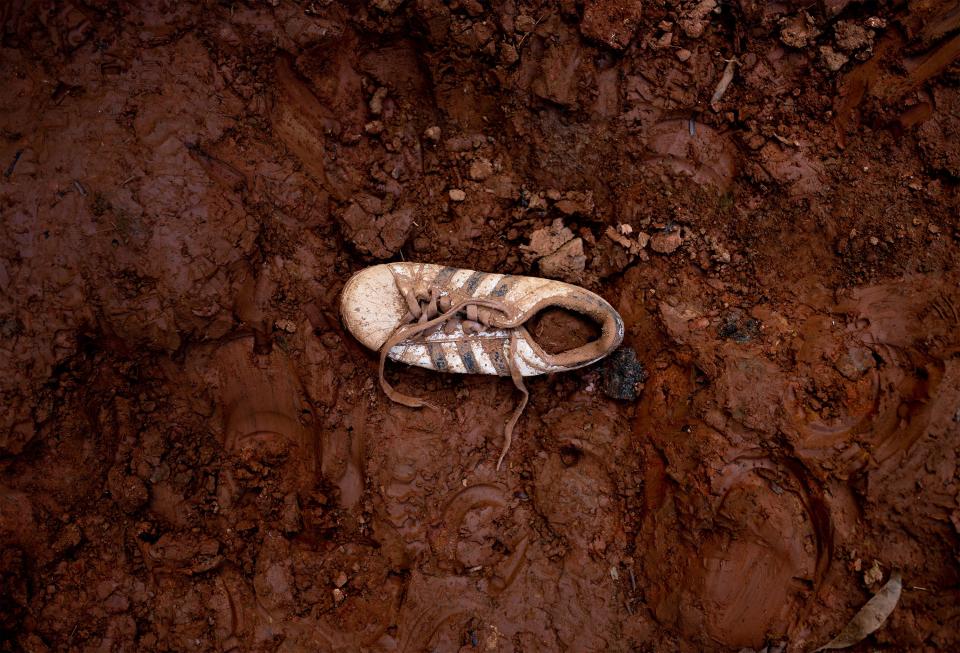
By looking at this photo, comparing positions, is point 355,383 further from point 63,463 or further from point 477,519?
point 63,463

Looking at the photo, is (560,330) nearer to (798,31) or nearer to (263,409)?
(263,409)

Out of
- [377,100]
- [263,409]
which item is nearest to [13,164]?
[263,409]

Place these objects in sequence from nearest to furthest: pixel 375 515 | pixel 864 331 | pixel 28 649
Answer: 1. pixel 28 649
2. pixel 864 331
3. pixel 375 515

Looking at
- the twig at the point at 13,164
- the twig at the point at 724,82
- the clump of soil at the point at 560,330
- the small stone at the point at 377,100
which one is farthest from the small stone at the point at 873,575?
the twig at the point at 13,164

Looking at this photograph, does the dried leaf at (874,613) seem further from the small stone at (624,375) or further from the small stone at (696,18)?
the small stone at (696,18)

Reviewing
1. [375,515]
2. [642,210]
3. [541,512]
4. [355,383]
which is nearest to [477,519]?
[541,512]

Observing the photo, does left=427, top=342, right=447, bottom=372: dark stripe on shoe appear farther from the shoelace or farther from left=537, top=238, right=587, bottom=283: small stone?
left=537, top=238, right=587, bottom=283: small stone

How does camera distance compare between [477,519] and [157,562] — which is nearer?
[157,562]
